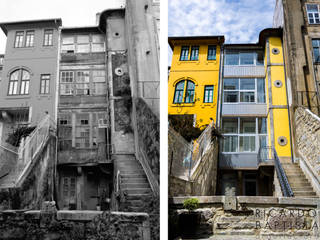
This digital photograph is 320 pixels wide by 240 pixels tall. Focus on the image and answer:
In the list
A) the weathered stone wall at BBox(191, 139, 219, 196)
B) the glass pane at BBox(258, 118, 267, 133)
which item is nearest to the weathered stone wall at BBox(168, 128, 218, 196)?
the weathered stone wall at BBox(191, 139, 219, 196)

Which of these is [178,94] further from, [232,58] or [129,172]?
[129,172]

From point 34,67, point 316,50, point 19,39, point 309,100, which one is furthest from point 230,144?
point 19,39

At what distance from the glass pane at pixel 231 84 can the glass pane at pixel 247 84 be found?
8cm

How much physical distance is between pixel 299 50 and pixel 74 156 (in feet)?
11.9

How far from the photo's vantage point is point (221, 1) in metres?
4.73

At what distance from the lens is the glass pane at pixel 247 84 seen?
490cm

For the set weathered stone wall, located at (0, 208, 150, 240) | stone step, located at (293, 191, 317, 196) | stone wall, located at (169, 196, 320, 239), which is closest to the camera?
weathered stone wall, located at (0, 208, 150, 240)

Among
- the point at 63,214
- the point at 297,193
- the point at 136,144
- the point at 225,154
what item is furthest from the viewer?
the point at 225,154

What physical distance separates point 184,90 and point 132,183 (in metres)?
1.88

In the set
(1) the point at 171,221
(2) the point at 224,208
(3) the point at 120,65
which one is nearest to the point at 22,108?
(3) the point at 120,65

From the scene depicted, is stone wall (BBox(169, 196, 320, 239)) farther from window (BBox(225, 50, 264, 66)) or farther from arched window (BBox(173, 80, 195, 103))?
window (BBox(225, 50, 264, 66))

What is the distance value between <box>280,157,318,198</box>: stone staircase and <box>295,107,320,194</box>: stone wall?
0.07m

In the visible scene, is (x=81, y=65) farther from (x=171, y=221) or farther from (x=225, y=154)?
(x=225, y=154)

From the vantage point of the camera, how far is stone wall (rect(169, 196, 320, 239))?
11.7 feet
